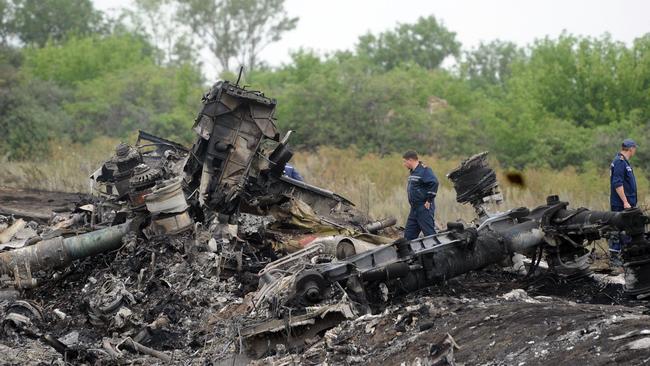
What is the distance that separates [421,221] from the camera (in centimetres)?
1252

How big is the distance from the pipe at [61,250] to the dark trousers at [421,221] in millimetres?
3861

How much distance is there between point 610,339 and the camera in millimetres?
6707

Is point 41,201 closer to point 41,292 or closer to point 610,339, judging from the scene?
point 41,292

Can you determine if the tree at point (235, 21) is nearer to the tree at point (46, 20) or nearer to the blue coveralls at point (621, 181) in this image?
the tree at point (46, 20)

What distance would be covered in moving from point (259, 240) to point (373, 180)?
12956 mm

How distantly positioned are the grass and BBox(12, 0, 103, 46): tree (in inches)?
1459

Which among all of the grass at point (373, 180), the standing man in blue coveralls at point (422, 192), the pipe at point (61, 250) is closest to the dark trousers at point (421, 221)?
the standing man in blue coveralls at point (422, 192)

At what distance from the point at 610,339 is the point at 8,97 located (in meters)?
30.6

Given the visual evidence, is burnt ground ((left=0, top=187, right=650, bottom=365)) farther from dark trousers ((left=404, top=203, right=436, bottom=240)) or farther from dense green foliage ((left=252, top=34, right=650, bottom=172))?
dense green foliage ((left=252, top=34, right=650, bottom=172))

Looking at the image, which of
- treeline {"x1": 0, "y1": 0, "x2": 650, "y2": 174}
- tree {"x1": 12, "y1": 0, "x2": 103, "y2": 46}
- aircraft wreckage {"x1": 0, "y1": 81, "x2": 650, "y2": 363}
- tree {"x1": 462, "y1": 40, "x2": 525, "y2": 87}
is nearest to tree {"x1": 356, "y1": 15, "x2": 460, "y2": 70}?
tree {"x1": 462, "y1": 40, "x2": 525, "y2": 87}

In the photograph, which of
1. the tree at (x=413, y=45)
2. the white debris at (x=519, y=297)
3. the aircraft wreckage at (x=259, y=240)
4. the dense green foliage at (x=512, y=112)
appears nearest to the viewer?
the white debris at (x=519, y=297)

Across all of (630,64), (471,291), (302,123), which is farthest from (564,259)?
(630,64)

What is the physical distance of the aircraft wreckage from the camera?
959cm

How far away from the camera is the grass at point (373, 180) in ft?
68.4
